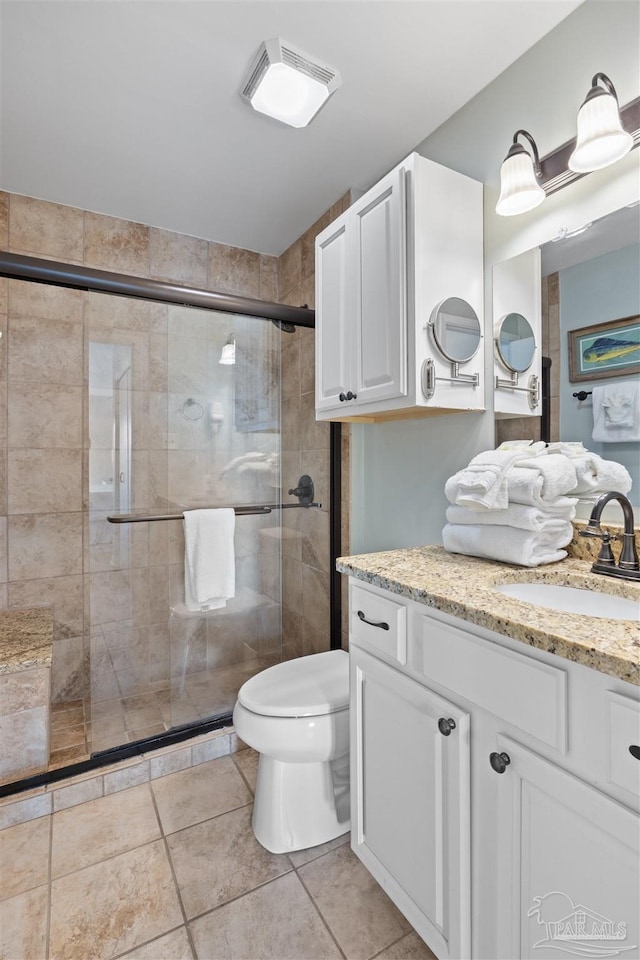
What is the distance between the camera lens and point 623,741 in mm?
662

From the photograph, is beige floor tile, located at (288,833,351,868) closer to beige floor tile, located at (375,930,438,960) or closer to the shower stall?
beige floor tile, located at (375,930,438,960)

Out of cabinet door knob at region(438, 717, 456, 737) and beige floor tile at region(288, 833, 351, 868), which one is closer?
cabinet door knob at region(438, 717, 456, 737)

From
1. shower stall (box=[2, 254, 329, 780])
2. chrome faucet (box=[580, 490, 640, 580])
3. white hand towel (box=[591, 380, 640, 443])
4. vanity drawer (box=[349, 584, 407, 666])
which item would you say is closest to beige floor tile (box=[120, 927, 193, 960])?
shower stall (box=[2, 254, 329, 780])

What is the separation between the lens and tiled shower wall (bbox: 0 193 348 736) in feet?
7.10

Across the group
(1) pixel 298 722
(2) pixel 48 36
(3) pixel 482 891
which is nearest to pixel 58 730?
(1) pixel 298 722

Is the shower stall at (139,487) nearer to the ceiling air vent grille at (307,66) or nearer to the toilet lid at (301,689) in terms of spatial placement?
the toilet lid at (301,689)

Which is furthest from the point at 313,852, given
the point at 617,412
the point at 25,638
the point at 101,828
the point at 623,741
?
the point at 617,412

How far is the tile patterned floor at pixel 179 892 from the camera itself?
118cm

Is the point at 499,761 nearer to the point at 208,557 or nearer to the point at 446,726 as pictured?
the point at 446,726

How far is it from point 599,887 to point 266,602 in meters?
1.61

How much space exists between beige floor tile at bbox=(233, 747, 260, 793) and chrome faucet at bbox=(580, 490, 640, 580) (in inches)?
57.9

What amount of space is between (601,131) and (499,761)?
1.40 meters

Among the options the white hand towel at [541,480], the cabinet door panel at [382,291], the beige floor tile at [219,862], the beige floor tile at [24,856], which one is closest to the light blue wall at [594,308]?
the white hand towel at [541,480]

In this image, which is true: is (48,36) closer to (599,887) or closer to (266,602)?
(266,602)
